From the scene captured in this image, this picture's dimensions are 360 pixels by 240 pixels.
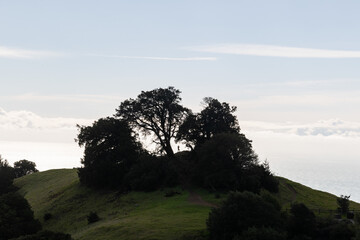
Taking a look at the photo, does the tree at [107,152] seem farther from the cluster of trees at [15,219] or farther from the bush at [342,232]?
the bush at [342,232]

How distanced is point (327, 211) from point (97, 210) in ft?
135

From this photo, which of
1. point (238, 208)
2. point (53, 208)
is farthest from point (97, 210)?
point (238, 208)

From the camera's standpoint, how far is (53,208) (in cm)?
7644

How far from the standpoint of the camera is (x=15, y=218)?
58.0 m

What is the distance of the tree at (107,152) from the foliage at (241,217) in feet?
131

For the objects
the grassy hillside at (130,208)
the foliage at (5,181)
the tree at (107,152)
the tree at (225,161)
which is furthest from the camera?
the foliage at (5,181)

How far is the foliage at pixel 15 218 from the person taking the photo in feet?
182

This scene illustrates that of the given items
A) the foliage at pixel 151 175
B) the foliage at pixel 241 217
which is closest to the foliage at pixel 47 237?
the foliage at pixel 241 217

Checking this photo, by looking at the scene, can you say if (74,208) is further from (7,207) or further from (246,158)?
(246,158)

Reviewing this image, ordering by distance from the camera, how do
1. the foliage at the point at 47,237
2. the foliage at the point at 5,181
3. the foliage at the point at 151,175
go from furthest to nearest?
1. the foliage at the point at 5,181
2. the foliage at the point at 151,175
3. the foliage at the point at 47,237

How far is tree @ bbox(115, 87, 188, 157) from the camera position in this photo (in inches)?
3418

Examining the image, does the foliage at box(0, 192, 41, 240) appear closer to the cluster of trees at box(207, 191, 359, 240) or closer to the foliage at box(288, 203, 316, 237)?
the cluster of trees at box(207, 191, 359, 240)

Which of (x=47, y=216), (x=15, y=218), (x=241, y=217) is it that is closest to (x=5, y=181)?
(x=47, y=216)

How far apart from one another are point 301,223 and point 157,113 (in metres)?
48.0
